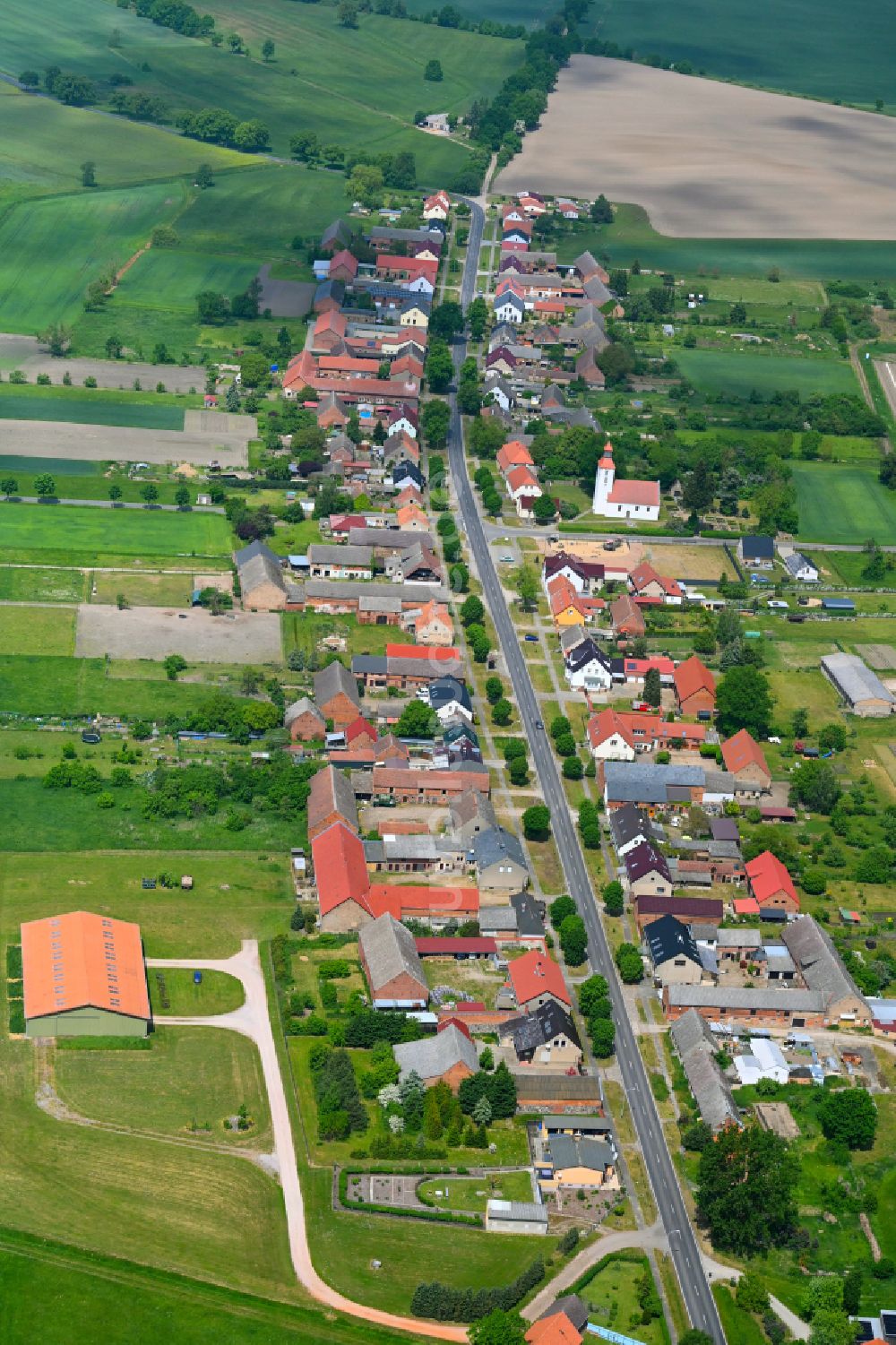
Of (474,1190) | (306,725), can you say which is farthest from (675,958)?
(306,725)

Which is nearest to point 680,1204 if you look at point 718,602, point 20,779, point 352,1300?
point 352,1300

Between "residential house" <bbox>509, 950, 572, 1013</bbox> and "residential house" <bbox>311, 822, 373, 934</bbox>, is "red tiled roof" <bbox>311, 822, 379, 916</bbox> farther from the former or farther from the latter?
"residential house" <bbox>509, 950, 572, 1013</bbox>

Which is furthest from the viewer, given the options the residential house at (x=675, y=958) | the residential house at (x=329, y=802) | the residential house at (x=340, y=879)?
the residential house at (x=329, y=802)

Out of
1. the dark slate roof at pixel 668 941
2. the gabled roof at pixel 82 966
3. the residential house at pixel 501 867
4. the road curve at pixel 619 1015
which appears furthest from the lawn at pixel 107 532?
the dark slate roof at pixel 668 941

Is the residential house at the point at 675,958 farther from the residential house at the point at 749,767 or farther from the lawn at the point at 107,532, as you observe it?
the lawn at the point at 107,532

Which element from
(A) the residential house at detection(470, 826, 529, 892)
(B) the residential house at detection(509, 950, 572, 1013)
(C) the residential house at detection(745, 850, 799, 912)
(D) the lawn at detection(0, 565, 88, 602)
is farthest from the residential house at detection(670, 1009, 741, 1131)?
(D) the lawn at detection(0, 565, 88, 602)

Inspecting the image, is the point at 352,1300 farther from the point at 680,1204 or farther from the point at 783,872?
the point at 783,872

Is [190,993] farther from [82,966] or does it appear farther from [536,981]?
[536,981]
